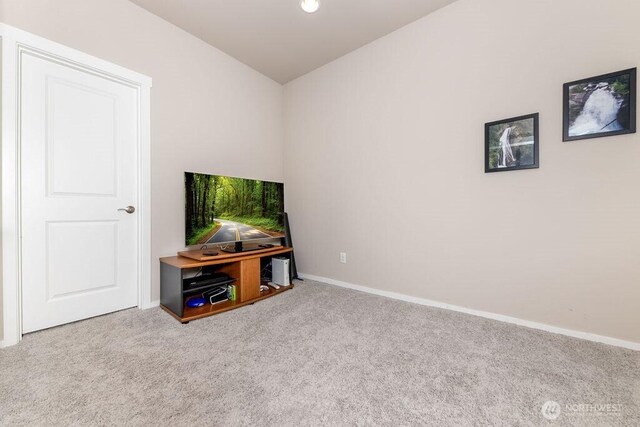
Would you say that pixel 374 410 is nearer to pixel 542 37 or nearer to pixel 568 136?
pixel 568 136

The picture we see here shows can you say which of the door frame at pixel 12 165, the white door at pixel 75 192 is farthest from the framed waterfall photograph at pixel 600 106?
the door frame at pixel 12 165

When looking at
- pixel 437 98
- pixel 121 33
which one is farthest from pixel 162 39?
pixel 437 98

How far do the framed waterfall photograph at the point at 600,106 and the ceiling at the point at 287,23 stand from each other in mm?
1235

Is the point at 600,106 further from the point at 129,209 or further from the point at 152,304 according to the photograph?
the point at 152,304

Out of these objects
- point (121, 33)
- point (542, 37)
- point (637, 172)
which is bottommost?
point (637, 172)

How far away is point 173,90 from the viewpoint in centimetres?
232

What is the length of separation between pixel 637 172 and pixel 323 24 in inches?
99.6

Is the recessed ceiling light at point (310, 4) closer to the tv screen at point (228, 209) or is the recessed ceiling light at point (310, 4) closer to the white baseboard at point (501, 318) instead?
the tv screen at point (228, 209)

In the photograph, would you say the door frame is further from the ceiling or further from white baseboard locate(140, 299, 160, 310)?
the ceiling

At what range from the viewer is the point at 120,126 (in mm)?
2061

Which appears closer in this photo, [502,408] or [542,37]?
[502,408]

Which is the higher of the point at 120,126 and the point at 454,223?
the point at 120,126

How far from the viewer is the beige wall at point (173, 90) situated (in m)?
1.80
